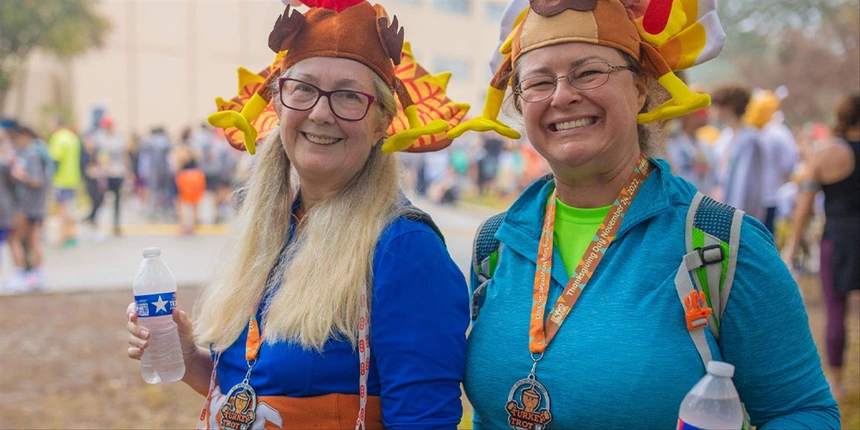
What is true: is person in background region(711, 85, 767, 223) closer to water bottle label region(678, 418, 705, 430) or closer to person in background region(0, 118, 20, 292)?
water bottle label region(678, 418, 705, 430)

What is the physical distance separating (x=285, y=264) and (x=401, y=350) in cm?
54

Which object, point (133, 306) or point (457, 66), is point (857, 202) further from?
point (457, 66)

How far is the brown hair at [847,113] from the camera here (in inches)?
193

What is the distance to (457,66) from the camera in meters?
38.3

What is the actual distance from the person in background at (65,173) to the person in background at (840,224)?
1093 centimetres

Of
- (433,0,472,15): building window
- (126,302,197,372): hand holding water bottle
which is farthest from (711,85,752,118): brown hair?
(433,0,472,15): building window

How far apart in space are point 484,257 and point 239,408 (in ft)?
2.82

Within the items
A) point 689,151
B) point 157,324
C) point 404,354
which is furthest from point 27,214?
point 404,354

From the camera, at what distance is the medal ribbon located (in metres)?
1.91

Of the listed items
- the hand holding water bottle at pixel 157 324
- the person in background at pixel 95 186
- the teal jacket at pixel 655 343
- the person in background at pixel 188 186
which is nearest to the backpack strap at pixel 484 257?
the teal jacket at pixel 655 343

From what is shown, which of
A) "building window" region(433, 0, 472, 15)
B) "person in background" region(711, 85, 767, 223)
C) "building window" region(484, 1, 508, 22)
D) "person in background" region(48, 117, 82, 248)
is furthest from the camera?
"building window" region(484, 1, 508, 22)

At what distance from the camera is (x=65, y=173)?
11.7 metres

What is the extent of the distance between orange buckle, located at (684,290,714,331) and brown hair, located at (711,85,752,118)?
5.33 metres

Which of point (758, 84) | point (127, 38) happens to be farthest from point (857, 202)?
point (127, 38)
